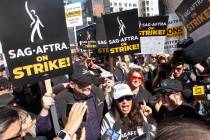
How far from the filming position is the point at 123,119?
3.85 m

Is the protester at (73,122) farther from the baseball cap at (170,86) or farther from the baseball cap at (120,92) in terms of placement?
the baseball cap at (170,86)

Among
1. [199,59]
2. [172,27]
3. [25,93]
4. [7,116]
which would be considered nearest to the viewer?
[199,59]

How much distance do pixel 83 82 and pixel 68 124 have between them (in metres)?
1.23

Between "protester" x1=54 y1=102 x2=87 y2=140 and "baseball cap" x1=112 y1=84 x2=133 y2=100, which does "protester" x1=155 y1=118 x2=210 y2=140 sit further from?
"baseball cap" x1=112 y1=84 x2=133 y2=100

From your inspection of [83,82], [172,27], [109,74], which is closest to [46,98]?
[83,82]

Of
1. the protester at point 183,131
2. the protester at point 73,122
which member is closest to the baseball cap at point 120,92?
the protester at point 73,122

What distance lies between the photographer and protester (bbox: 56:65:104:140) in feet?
13.0

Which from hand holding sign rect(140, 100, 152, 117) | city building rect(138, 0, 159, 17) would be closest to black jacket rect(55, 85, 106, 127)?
hand holding sign rect(140, 100, 152, 117)

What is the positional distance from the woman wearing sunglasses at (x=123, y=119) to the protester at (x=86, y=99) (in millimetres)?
104

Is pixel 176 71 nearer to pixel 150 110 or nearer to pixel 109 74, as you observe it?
pixel 109 74

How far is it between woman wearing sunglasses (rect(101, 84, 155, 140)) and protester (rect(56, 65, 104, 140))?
104 mm

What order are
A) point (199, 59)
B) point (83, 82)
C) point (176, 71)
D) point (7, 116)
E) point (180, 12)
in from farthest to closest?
point (176, 71)
point (180, 12)
point (83, 82)
point (7, 116)
point (199, 59)

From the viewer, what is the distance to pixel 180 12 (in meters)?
A: 4.79

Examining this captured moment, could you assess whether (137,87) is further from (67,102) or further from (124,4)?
(124,4)
